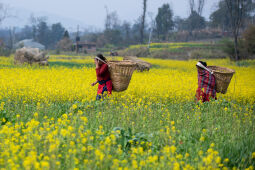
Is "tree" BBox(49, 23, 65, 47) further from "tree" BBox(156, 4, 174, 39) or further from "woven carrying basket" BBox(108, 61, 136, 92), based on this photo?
"woven carrying basket" BBox(108, 61, 136, 92)

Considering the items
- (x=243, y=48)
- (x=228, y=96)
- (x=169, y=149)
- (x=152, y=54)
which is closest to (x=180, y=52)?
(x=152, y=54)

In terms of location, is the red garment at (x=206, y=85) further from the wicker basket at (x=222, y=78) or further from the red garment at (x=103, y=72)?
the red garment at (x=103, y=72)

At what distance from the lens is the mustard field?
2.96 metres

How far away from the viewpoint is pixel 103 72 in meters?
6.14

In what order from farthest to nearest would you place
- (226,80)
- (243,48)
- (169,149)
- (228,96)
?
(243,48) → (228,96) → (226,80) → (169,149)

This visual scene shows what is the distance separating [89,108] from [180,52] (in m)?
27.8

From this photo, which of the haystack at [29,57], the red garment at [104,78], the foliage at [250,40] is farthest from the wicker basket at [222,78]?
the foliage at [250,40]

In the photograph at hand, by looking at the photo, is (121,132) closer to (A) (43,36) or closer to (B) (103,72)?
(B) (103,72)

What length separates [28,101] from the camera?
6.45 meters

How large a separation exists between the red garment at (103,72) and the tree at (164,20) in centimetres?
4722

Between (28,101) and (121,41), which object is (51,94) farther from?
(121,41)


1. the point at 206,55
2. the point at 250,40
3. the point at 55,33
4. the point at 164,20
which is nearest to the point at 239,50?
the point at 250,40

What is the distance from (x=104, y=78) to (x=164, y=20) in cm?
4916

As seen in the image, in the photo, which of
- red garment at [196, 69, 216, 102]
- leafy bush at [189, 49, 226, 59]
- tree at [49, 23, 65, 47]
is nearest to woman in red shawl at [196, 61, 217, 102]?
red garment at [196, 69, 216, 102]
